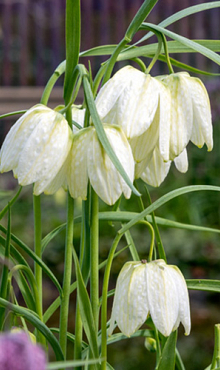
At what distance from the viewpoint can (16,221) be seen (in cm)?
279

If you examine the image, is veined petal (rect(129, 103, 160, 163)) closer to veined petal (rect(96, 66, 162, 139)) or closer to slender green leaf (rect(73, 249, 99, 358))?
veined petal (rect(96, 66, 162, 139))

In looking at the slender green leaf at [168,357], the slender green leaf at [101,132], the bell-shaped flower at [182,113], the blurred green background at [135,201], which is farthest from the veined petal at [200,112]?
the blurred green background at [135,201]

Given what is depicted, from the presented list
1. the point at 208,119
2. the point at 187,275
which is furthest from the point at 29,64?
the point at 208,119

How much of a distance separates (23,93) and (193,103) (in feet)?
10.4

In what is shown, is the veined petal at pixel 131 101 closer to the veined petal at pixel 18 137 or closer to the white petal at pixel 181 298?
the veined petal at pixel 18 137

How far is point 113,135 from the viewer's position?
0.54 m

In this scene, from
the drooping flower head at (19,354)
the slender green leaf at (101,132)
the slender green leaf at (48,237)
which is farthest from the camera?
the slender green leaf at (48,237)

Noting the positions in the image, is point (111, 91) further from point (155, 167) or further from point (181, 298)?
point (181, 298)

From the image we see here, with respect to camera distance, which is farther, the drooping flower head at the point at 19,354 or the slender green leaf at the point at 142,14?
the slender green leaf at the point at 142,14

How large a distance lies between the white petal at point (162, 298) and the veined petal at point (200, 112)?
0.16m

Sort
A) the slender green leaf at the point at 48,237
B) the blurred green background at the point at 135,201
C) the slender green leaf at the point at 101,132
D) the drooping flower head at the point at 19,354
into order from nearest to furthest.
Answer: the drooping flower head at the point at 19,354 < the slender green leaf at the point at 101,132 < the slender green leaf at the point at 48,237 < the blurred green background at the point at 135,201

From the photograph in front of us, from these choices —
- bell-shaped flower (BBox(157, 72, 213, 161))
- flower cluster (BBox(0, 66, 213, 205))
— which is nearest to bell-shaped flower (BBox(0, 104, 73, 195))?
flower cluster (BBox(0, 66, 213, 205))

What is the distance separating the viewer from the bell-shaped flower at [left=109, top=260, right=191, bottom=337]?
1.92 ft

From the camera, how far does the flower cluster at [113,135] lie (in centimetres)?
54
